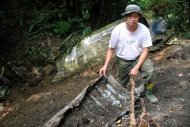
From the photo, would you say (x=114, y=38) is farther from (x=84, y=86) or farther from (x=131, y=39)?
(x=84, y=86)

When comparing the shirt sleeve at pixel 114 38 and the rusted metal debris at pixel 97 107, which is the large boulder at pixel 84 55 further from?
the shirt sleeve at pixel 114 38

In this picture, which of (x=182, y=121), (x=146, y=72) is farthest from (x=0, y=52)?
(x=182, y=121)

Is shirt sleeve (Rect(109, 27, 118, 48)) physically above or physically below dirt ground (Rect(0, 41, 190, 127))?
above

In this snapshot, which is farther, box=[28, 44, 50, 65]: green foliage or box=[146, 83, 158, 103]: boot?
box=[28, 44, 50, 65]: green foliage

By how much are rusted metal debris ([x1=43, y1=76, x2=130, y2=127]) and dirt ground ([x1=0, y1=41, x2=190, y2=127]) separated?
0.56 metres

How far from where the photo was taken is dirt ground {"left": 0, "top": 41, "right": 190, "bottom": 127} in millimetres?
5816

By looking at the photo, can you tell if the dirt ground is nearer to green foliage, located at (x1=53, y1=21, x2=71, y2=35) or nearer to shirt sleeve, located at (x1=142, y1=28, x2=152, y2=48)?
shirt sleeve, located at (x1=142, y1=28, x2=152, y2=48)

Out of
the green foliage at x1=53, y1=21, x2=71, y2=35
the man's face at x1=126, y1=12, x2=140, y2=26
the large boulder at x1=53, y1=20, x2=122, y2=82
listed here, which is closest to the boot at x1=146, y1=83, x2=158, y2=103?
the man's face at x1=126, y1=12, x2=140, y2=26

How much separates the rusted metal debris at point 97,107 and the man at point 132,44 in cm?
37

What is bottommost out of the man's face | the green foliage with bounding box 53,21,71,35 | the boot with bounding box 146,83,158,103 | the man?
the green foliage with bounding box 53,21,71,35

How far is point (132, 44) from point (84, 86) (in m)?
2.37

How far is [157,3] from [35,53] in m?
3.78

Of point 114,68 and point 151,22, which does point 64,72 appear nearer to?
point 114,68

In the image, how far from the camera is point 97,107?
5715 mm
